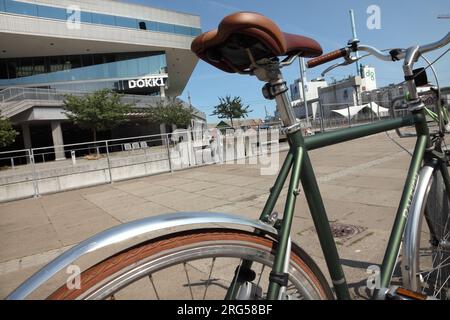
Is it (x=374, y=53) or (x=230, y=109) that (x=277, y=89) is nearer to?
(x=374, y=53)

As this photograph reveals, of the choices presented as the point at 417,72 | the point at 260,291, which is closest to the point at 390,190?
the point at 417,72

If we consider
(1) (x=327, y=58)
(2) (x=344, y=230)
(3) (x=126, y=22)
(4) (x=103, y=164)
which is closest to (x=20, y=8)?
(3) (x=126, y=22)

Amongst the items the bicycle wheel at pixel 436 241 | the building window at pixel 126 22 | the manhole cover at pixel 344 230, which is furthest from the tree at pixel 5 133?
the bicycle wheel at pixel 436 241

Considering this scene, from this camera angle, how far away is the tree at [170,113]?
113ft

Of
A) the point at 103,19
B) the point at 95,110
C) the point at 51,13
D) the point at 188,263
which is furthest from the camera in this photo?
the point at 103,19

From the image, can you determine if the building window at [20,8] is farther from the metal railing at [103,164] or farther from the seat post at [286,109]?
the seat post at [286,109]

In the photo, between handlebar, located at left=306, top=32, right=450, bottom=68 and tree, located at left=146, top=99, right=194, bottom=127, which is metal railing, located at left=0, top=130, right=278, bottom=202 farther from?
tree, located at left=146, top=99, right=194, bottom=127

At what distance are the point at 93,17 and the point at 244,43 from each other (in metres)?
39.8

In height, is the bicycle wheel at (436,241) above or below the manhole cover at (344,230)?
above

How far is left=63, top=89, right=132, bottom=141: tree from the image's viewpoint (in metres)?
27.4

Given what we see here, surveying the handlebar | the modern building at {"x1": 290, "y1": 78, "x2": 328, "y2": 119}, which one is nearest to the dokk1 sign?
the modern building at {"x1": 290, "y1": 78, "x2": 328, "y2": 119}

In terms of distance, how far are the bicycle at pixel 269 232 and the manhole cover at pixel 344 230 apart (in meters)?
1.53

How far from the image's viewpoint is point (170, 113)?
115ft
